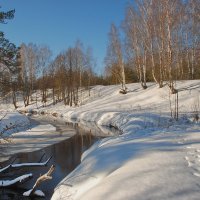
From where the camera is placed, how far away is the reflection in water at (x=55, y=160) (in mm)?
9477

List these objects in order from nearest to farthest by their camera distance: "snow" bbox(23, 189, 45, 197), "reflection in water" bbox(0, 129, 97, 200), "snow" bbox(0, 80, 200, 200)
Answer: "snow" bbox(0, 80, 200, 200) → "snow" bbox(23, 189, 45, 197) → "reflection in water" bbox(0, 129, 97, 200)

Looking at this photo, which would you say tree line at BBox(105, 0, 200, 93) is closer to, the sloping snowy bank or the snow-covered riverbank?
the snow-covered riverbank

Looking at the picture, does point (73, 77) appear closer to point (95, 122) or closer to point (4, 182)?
point (95, 122)

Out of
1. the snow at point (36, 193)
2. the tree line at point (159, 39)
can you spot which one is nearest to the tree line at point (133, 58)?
the tree line at point (159, 39)

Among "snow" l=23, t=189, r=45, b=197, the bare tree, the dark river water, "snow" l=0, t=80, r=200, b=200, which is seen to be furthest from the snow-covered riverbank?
the bare tree

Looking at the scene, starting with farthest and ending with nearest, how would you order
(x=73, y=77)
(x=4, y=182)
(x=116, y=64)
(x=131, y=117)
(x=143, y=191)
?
1. (x=73, y=77)
2. (x=116, y=64)
3. (x=131, y=117)
4. (x=4, y=182)
5. (x=143, y=191)

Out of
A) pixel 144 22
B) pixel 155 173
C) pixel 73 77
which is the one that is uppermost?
pixel 144 22

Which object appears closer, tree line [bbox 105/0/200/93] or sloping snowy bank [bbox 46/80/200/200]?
sloping snowy bank [bbox 46/80/200/200]

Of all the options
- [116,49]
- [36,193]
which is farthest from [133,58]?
[36,193]

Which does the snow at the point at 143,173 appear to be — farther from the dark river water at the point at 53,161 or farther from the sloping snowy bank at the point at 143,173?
the dark river water at the point at 53,161

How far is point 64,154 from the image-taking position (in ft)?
48.3

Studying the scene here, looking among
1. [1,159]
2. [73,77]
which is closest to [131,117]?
[1,159]

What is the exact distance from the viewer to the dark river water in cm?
948

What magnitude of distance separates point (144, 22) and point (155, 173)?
25476mm
